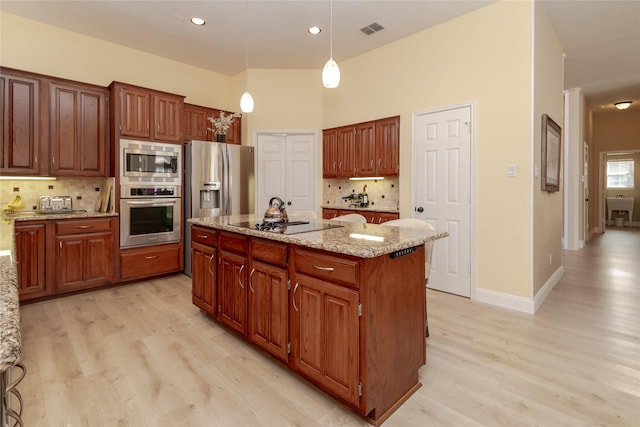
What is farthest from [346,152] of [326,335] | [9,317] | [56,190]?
[9,317]

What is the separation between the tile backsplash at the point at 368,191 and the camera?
190 inches

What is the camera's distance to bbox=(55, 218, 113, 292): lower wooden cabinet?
3664mm

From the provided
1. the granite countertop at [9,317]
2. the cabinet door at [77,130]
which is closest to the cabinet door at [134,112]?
the cabinet door at [77,130]

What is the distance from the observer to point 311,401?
1.91 metres

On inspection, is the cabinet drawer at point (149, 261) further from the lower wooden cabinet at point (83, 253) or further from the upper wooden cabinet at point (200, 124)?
the upper wooden cabinet at point (200, 124)

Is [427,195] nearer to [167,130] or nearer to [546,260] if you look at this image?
[546,260]

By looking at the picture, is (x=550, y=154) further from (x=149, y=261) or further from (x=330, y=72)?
(x=149, y=261)

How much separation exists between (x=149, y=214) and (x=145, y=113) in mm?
1312

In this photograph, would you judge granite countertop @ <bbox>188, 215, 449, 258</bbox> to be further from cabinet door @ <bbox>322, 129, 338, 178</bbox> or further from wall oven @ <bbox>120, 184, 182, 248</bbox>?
cabinet door @ <bbox>322, 129, 338, 178</bbox>

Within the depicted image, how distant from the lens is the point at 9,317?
751 mm

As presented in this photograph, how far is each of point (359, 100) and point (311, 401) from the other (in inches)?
166

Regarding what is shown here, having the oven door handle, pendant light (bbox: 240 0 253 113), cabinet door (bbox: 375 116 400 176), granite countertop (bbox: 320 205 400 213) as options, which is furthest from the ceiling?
granite countertop (bbox: 320 205 400 213)

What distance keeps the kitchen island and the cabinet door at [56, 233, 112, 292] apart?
2.51m

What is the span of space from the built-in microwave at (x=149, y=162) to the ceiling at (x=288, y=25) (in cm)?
148
